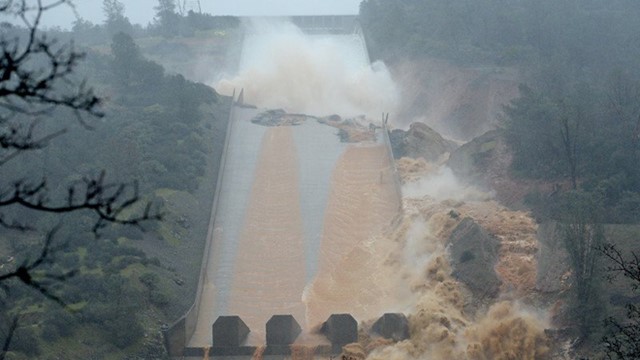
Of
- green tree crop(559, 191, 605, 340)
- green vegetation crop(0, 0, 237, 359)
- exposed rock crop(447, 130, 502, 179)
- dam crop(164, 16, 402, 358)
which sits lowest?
dam crop(164, 16, 402, 358)

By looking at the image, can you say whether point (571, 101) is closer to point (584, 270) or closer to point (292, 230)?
point (292, 230)

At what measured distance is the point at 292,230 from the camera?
A: 35656mm

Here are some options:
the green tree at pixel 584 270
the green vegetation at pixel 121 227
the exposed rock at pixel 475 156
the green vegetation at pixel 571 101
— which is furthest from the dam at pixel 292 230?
the green tree at pixel 584 270

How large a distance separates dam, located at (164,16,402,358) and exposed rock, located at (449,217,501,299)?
9.55 ft

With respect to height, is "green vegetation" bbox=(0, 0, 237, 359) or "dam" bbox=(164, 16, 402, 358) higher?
"green vegetation" bbox=(0, 0, 237, 359)

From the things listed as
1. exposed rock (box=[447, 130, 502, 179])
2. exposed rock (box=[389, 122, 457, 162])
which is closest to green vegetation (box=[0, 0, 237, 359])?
exposed rock (box=[389, 122, 457, 162])

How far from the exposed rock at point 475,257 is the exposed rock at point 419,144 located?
503 inches

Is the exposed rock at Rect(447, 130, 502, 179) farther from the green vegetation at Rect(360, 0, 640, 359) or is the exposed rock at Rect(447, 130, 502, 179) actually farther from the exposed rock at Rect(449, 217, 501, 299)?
the exposed rock at Rect(449, 217, 501, 299)

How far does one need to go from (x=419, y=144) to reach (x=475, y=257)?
1653 cm

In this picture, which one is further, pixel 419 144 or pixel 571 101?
pixel 419 144

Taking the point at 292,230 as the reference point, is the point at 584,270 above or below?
above

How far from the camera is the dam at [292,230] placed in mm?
27906

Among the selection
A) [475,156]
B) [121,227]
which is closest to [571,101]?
→ [475,156]

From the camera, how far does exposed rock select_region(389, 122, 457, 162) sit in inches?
1758
